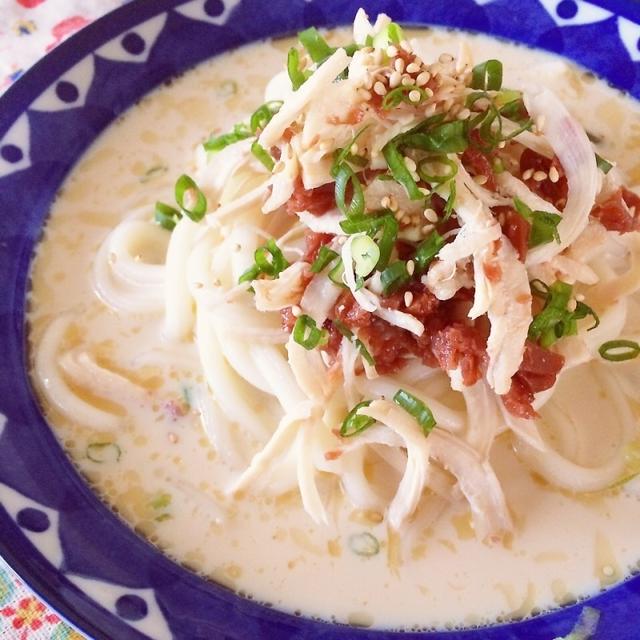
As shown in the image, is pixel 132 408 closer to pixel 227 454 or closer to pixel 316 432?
pixel 227 454

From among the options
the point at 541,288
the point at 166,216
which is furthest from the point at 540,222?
the point at 166,216

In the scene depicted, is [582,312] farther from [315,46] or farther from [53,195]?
[53,195]

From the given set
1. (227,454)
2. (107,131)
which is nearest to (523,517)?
(227,454)

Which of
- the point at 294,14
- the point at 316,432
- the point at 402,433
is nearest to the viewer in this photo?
the point at 402,433

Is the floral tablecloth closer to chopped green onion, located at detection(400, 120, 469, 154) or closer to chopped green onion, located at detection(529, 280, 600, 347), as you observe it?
chopped green onion, located at detection(400, 120, 469, 154)

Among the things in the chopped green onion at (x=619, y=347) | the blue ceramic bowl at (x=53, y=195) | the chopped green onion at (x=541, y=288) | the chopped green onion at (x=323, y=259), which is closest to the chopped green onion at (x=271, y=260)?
the chopped green onion at (x=323, y=259)

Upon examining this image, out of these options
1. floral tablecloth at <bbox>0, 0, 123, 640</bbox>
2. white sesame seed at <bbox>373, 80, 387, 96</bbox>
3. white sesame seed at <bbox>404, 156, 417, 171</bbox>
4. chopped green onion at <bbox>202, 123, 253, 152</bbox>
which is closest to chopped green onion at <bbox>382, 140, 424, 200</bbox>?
white sesame seed at <bbox>404, 156, 417, 171</bbox>
